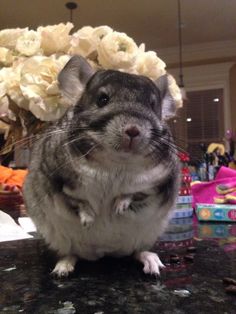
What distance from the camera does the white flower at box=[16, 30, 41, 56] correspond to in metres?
1.07

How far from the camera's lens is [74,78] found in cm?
71

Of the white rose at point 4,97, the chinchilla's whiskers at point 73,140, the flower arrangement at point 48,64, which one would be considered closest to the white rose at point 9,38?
the flower arrangement at point 48,64

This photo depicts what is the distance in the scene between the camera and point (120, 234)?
2.07ft

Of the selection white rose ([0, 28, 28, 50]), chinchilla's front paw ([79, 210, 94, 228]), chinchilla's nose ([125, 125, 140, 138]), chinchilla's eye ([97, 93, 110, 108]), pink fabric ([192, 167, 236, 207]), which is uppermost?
white rose ([0, 28, 28, 50])

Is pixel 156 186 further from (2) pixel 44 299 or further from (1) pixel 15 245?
(1) pixel 15 245

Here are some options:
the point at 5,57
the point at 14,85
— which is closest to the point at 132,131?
the point at 14,85

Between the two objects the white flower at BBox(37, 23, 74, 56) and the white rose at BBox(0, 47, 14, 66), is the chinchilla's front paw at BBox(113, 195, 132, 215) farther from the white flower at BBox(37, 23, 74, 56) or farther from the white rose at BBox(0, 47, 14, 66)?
the white rose at BBox(0, 47, 14, 66)

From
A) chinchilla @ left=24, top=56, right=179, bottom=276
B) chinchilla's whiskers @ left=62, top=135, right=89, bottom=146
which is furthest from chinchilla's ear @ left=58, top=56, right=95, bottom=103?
chinchilla's whiskers @ left=62, top=135, right=89, bottom=146

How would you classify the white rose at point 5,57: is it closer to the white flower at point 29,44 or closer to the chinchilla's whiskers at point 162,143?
the white flower at point 29,44

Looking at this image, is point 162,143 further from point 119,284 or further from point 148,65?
point 148,65

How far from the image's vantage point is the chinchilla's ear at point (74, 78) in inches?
27.6

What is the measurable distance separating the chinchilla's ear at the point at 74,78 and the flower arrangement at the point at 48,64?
6.7 inches

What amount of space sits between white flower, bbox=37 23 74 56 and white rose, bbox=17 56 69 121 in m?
0.09

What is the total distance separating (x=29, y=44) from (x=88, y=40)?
0.19m
